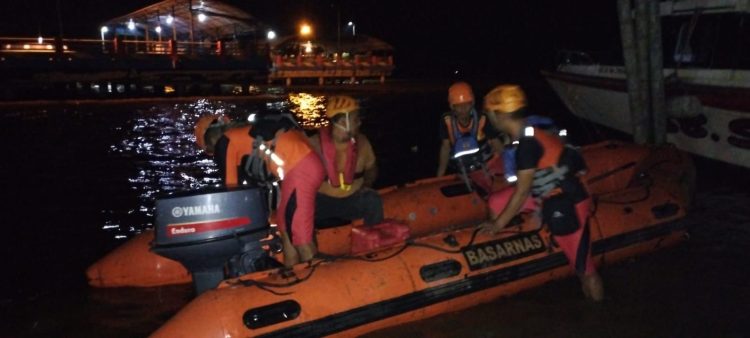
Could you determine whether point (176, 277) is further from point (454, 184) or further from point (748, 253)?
point (748, 253)

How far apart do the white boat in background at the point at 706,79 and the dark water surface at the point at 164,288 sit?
1.88ft

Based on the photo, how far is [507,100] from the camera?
195 inches

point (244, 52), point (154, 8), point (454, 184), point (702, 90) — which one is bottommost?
point (454, 184)

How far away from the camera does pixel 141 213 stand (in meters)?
9.36

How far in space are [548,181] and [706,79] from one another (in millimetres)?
6497

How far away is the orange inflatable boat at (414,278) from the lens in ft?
15.2

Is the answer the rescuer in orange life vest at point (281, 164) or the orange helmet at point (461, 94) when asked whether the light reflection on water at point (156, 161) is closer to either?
the rescuer in orange life vest at point (281, 164)

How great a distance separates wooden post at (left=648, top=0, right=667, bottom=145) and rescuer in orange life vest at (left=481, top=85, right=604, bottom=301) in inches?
189

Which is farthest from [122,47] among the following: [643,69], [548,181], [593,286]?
[593,286]

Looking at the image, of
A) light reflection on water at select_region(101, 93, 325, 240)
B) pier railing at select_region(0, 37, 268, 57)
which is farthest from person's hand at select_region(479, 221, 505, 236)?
pier railing at select_region(0, 37, 268, 57)

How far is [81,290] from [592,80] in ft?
32.2

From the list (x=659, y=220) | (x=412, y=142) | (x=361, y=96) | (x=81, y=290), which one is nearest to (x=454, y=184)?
(x=659, y=220)

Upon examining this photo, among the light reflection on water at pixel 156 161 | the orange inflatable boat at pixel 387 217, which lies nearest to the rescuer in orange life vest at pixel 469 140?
the orange inflatable boat at pixel 387 217

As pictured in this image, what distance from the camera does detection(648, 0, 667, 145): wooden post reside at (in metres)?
9.55
